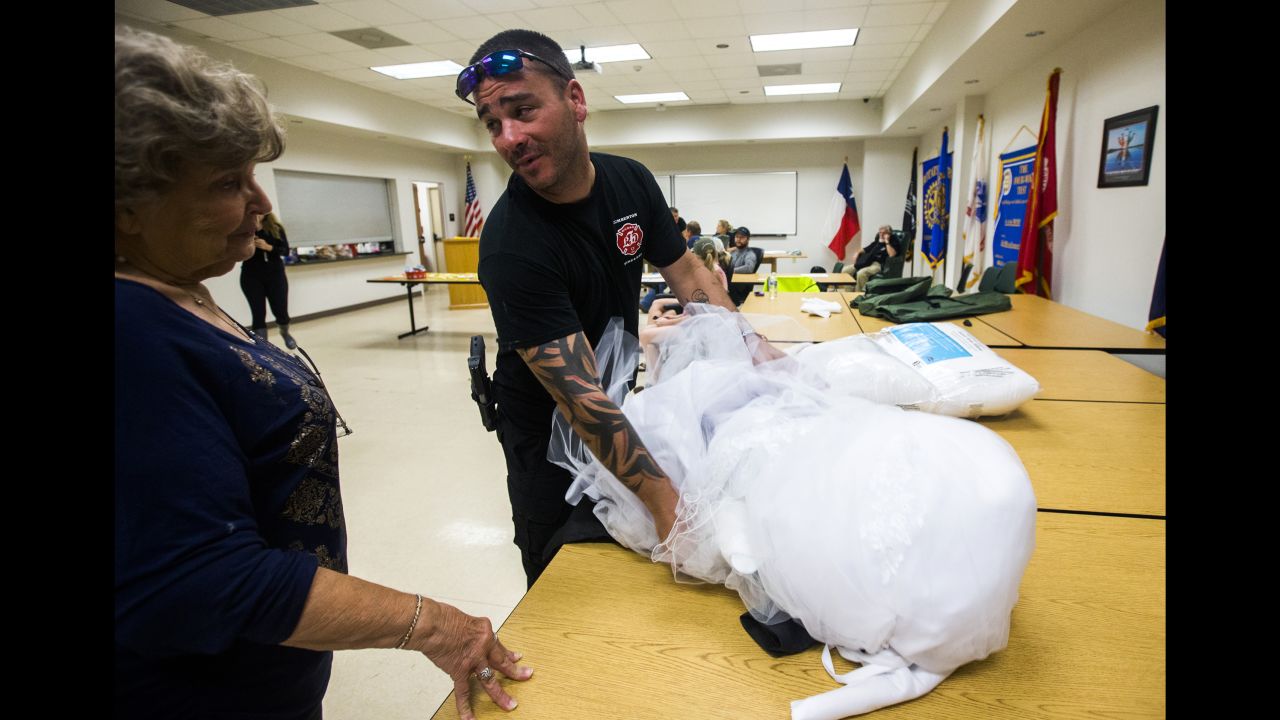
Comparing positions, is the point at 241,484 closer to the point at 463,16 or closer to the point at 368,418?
the point at 368,418

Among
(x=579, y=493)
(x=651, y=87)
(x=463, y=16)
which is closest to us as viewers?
(x=579, y=493)

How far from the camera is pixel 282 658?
0.78 meters

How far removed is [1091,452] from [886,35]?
21.7 feet

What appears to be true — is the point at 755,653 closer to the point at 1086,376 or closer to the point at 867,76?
the point at 1086,376

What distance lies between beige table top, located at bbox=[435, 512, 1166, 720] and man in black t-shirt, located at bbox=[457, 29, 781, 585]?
0.49 ft

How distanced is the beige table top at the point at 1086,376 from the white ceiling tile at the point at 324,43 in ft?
23.1

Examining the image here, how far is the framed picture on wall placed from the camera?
3.51 metres

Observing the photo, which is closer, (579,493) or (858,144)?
(579,493)

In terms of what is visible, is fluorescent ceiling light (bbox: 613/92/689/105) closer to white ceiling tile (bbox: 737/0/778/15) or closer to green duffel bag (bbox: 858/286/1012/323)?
white ceiling tile (bbox: 737/0/778/15)

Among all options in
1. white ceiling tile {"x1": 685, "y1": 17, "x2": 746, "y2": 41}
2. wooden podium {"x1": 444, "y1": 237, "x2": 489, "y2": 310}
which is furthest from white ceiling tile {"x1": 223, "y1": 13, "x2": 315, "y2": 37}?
white ceiling tile {"x1": 685, "y1": 17, "x2": 746, "y2": 41}

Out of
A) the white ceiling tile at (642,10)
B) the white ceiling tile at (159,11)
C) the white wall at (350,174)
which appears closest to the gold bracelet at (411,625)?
the white ceiling tile at (642,10)

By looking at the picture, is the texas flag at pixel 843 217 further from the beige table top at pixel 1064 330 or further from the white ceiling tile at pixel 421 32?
the beige table top at pixel 1064 330
